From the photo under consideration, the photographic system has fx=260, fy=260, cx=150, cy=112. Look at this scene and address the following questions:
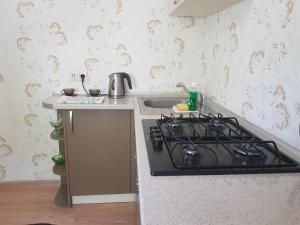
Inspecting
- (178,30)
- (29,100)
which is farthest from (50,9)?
(178,30)

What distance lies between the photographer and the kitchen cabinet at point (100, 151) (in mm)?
1932

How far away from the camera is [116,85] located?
2.20m

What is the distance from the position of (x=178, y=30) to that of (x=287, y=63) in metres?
1.35

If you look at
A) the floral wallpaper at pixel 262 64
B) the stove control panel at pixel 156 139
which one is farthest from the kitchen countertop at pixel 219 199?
the floral wallpaper at pixel 262 64

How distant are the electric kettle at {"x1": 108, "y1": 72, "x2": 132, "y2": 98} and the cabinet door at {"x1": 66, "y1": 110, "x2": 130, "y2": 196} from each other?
1.07ft

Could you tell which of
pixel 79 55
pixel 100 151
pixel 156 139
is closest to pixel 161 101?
pixel 100 151

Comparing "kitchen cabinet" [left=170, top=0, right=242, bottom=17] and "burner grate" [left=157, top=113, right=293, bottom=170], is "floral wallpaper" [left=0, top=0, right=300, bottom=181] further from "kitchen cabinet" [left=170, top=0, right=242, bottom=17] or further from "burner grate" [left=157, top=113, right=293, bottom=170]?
"burner grate" [left=157, top=113, right=293, bottom=170]

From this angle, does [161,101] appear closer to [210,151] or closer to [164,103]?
[164,103]

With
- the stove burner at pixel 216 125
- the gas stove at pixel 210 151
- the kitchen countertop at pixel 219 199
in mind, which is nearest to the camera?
the kitchen countertop at pixel 219 199

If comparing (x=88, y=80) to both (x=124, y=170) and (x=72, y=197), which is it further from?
(x=72, y=197)

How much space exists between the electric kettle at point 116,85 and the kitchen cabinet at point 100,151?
325mm

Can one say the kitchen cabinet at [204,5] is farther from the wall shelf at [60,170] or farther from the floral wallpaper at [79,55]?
the wall shelf at [60,170]

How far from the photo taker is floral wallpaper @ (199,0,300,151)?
1.03m

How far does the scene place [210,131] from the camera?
120 centimetres
